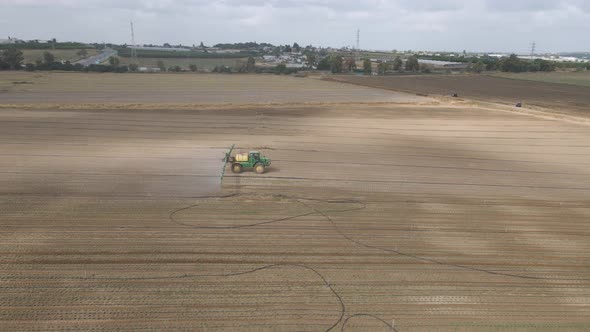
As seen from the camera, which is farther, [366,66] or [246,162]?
[366,66]

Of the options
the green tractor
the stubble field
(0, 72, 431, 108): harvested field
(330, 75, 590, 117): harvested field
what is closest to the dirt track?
the stubble field

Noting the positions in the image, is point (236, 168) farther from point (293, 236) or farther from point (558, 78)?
point (558, 78)

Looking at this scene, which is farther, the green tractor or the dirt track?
the green tractor

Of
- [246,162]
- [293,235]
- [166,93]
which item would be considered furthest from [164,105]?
[293,235]

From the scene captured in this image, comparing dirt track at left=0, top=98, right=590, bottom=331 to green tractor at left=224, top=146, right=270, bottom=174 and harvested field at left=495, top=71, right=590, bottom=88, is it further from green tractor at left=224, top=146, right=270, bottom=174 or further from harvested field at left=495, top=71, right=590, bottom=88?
harvested field at left=495, top=71, right=590, bottom=88

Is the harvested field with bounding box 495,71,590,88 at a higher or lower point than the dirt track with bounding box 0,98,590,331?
higher

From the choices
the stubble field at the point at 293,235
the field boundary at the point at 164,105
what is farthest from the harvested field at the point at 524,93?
the stubble field at the point at 293,235
